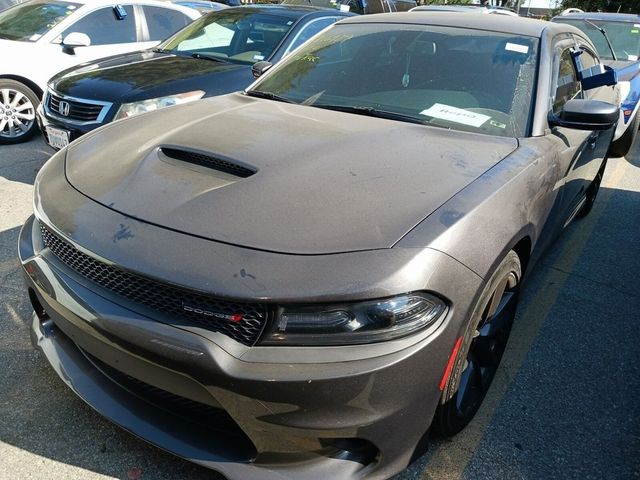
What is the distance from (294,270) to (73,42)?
18.8ft

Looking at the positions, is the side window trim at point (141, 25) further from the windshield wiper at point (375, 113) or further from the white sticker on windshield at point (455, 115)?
the white sticker on windshield at point (455, 115)

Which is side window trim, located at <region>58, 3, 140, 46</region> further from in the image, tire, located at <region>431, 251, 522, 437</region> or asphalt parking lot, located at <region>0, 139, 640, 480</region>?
tire, located at <region>431, 251, 522, 437</region>

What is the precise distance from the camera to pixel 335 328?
1.64 meters

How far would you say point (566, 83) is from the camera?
3297mm

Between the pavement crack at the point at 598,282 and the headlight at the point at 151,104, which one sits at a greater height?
the headlight at the point at 151,104

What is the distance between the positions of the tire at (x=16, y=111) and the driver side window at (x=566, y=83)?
5.44 meters

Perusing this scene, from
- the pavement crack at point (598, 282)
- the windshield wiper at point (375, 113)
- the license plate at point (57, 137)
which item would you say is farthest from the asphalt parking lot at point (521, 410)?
the windshield wiper at point (375, 113)

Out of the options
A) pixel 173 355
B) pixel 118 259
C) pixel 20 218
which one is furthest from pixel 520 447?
pixel 20 218

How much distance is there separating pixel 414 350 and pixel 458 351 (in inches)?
11.5

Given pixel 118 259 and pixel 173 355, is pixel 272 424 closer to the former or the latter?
pixel 173 355

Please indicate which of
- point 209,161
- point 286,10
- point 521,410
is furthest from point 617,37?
point 209,161

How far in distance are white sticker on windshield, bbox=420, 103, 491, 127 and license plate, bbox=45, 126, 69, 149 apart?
10.4 feet

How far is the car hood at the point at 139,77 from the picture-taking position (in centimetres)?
459

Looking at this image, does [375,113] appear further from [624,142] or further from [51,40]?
[624,142]
